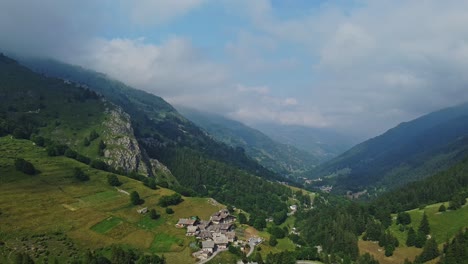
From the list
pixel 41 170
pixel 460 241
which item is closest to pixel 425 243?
pixel 460 241

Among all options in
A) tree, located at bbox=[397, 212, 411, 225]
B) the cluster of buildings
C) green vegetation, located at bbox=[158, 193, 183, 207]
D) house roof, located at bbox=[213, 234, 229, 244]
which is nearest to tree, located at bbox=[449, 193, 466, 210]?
tree, located at bbox=[397, 212, 411, 225]

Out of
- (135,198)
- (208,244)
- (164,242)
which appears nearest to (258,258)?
(208,244)

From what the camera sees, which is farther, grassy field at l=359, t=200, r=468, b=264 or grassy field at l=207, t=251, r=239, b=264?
grassy field at l=359, t=200, r=468, b=264

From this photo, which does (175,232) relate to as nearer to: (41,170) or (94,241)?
(94,241)

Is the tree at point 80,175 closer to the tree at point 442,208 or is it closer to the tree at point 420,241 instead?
the tree at point 420,241

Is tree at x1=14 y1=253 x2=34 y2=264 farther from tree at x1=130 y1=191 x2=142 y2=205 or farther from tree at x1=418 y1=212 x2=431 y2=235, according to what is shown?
tree at x1=418 y1=212 x2=431 y2=235

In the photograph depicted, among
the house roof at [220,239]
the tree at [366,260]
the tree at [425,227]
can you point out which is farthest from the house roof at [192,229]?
the tree at [425,227]

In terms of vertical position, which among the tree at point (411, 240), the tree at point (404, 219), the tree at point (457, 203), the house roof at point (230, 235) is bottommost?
the house roof at point (230, 235)
